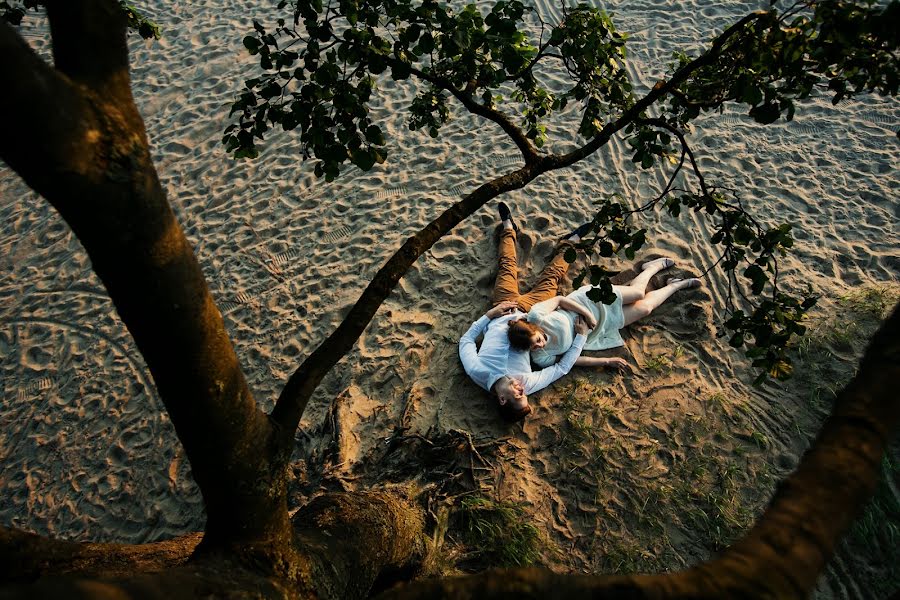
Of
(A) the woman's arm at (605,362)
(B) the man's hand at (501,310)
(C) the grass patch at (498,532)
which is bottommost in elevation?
(C) the grass patch at (498,532)

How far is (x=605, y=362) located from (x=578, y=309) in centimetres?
49

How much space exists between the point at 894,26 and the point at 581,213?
421 centimetres

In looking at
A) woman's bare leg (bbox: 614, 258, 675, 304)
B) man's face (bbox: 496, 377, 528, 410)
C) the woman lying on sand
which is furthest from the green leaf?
woman's bare leg (bbox: 614, 258, 675, 304)

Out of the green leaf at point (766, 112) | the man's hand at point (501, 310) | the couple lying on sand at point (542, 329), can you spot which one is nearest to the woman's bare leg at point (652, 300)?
the couple lying on sand at point (542, 329)

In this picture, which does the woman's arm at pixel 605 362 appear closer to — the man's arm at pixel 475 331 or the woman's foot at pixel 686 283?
the man's arm at pixel 475 331

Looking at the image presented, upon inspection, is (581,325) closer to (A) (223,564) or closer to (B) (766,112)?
(B) (766,112)

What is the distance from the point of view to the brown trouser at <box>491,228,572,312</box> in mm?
5105

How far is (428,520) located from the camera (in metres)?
3.89

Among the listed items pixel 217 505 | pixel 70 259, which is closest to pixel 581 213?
pixel 217 505

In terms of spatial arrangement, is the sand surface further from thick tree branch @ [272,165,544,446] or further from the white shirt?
thick tree branch @ [272,165,544,446]

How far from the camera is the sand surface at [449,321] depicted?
4.19 meters

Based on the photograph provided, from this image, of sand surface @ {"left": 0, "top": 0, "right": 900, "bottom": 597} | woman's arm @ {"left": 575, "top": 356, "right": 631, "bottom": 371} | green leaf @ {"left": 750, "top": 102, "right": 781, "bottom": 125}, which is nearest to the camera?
green leaf @ {"left": 750, "top": 102, "right": 781, "bottom": 125}

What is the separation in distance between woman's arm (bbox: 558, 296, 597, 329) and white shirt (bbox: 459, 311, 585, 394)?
0.49 feet

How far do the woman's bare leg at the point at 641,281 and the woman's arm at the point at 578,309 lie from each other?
32 cm
